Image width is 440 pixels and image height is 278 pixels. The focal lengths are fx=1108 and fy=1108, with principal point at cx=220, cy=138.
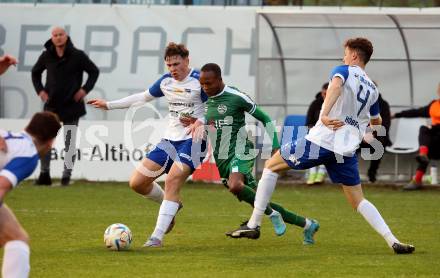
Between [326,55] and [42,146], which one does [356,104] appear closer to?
[42,146]

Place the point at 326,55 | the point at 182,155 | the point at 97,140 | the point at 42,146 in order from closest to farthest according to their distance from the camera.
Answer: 1. the point at 42,146
2. the point at 182,155
3. the point at 97,140
4. the point at 326,55

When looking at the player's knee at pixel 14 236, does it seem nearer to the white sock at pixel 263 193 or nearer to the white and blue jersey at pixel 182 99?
the white sock at pixel 263 193

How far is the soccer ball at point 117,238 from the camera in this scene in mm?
10742

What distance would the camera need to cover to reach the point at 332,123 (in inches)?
413

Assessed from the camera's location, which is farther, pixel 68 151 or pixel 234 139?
pixel 68 151

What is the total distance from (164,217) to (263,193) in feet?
3.39

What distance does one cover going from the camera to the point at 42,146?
25.6ft

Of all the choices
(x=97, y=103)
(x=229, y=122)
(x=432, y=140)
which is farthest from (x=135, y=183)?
(x=432, y=140)

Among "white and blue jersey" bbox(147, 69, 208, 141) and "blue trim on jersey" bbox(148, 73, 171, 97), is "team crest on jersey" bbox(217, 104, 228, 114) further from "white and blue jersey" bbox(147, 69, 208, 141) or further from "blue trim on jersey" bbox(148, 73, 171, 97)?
"blue trim on jersey" bbox(148, 73, 171, 97)

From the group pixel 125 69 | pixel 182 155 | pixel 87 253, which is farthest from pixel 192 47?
pixel 87 253

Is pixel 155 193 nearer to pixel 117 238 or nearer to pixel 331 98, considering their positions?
pixel 117 238

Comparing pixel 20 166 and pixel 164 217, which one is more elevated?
pixel 20 166

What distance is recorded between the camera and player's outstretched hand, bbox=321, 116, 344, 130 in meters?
10.4

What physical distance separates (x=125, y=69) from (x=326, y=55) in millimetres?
3960
